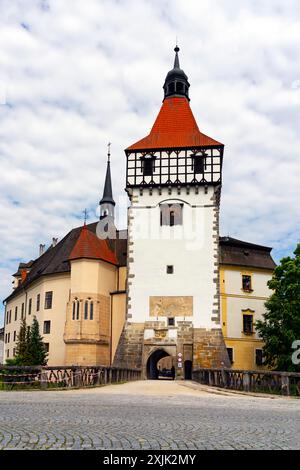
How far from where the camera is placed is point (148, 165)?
120 feet

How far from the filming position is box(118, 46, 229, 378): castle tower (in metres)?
33.9

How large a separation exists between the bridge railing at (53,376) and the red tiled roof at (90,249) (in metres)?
15.2

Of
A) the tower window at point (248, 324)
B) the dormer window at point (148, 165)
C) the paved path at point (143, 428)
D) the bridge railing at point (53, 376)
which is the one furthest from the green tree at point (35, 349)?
the paved path at point (143, 428)

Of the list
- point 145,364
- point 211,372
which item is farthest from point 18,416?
point 145,364

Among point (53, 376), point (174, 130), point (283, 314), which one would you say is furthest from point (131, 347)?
point (174, 130)

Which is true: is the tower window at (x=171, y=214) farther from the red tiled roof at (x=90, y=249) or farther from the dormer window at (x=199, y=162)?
the red tiled roof at (x=90, y=249)

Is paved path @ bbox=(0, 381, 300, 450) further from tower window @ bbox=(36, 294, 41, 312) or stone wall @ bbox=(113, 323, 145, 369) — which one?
tower window @ bbox=(36, 294, 41, 312)

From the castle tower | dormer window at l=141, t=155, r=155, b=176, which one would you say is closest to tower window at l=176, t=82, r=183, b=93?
the castle tower

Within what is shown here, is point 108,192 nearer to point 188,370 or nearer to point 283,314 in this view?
point 188,370

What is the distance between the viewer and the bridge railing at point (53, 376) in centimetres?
A: 2070

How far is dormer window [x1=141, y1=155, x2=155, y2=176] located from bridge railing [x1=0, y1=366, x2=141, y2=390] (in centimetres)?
1585

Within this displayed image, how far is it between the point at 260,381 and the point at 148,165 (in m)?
19.7
